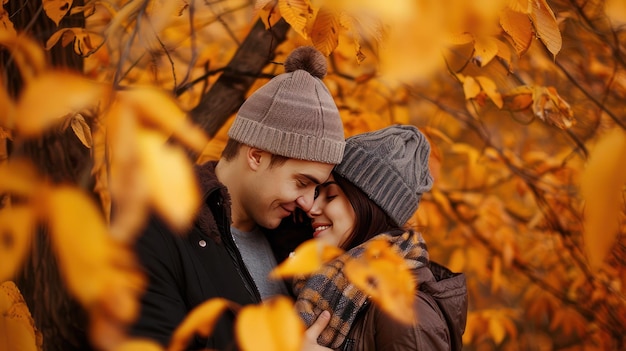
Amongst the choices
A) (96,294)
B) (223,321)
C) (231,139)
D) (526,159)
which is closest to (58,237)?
(96,294)

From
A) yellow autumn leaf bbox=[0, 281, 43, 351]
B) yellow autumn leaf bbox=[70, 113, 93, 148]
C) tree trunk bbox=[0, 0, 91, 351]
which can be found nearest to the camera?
yellow autumn leaf bbox=[0, 281, 43, 351]

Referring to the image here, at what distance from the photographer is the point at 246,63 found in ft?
9.64

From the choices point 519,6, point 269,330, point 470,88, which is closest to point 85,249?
point 269,330

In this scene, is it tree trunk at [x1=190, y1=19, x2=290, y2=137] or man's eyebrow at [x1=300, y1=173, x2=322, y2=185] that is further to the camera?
tree trunk at [x1=190, y1=19, x2=290, y2=137]

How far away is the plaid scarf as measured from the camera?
2.22 m

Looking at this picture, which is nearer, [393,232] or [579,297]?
[393,232]

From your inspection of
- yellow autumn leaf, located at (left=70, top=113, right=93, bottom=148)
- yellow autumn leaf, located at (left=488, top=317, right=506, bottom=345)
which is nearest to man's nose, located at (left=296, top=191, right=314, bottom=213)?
yellow autumn leaf, located at (left=70, top=113, right=93, bottom=148)

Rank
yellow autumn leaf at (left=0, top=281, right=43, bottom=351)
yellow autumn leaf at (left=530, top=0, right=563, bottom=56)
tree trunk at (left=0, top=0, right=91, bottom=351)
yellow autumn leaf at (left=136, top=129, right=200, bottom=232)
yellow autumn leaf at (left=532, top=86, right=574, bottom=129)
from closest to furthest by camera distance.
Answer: yellow autumn leaf at (left=136, top=129, right=200, bottom=232) < yellow autumn leaf at (left=0, top=281, right=43, bottom=351) < yellow autumn leaf at (left=530, top=0, right=563, bottom=56) < tree trunk at (left=0, top=0, right=91, bottom=351) < yellow autumn leaf at (left=532, top=86, right=574, bottom=129)

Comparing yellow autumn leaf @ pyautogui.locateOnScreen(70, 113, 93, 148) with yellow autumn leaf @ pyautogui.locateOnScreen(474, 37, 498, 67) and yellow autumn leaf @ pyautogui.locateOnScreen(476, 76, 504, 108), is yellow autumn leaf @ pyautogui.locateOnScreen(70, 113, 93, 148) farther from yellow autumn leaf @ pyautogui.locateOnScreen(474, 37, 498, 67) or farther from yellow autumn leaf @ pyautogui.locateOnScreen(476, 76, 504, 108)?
yellow autumn leaf @ pyautogui.locateOnScreen(476, 76, 504, 108)

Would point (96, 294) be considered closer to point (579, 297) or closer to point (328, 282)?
point (328, 282)

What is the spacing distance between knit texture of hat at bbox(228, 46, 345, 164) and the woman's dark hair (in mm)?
163

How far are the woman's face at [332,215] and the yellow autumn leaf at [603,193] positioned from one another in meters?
1.38

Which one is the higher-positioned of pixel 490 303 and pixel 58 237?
pixel 58 237

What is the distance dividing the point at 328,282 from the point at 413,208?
38 cm
